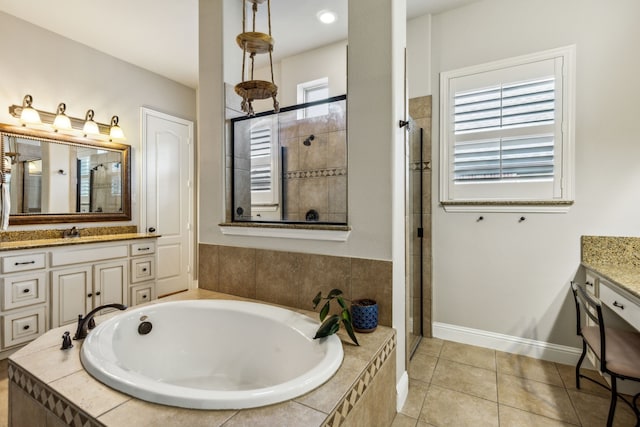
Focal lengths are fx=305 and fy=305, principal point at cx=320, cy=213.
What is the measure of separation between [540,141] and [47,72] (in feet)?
14.2

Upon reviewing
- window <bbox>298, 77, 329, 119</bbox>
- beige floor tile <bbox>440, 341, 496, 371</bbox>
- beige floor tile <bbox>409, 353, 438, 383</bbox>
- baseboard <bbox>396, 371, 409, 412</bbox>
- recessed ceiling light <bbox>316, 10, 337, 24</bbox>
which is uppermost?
recessed ceiling light <bbox>316, 10, 337, 24</bbox>

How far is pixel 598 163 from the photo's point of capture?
6.86 ft

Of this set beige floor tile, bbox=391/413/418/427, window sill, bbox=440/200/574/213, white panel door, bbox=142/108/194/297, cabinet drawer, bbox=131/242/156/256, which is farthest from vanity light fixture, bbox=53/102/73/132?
beige floor tile, bbox=391/413/418/427

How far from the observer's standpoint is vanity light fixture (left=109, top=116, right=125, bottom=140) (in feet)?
10.9

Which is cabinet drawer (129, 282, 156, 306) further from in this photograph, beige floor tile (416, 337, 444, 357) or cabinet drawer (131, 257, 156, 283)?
beige floor tile (416, 337, 444, 357)

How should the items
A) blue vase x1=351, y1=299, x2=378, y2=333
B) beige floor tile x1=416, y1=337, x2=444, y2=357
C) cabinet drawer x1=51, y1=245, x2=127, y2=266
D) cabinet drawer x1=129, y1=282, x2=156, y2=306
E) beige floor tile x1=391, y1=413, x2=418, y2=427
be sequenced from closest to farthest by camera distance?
blue vase x1=351, y1=299, x2=378, y2=333 → beige floor tile x1=391, y1=413, x2=418, y2=427 → beige floor tile x1=416, y1=337, x2=444, y2=357 → cabinet drawer x1=51, y1=245, x2=127, y2=266 → cabinet drawer x1=129, y1=282, x2=156, y2=306

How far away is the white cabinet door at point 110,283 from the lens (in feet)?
9.12

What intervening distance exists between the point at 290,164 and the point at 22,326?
95.1 inches

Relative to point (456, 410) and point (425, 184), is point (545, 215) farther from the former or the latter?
point (456, 410)

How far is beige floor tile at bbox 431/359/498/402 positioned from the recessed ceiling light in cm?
293

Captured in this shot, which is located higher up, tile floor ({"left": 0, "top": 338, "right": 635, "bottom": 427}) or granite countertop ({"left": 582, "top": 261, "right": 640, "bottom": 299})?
granite countertop ({"left": 582, "top": 261, "right": 640, "bottom": 299})

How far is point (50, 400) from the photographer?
109 cm

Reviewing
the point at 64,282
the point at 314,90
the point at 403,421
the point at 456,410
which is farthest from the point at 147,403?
the point at 314,90

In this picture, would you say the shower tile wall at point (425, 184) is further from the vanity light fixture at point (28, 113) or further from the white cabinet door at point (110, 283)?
the vanity light fixture at point (28, 113)
